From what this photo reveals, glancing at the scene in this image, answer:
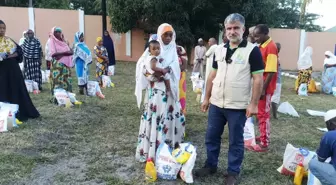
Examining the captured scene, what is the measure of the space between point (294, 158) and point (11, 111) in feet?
13.4

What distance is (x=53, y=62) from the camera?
6.63 m

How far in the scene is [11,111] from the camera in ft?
16.4

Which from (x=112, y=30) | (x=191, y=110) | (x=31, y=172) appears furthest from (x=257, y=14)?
(x=31, y=172)

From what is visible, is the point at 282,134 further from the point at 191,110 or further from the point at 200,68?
the point at 200,68

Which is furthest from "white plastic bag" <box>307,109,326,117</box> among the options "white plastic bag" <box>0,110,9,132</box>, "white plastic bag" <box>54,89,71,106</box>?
"white plastic bag" <box>0,110,9,132</box>

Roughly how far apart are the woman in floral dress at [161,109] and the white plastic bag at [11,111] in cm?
230

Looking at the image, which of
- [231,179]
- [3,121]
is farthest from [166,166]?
[3,121]

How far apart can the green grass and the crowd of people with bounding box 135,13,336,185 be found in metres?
0.36

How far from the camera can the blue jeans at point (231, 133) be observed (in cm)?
322

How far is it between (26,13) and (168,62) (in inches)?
614

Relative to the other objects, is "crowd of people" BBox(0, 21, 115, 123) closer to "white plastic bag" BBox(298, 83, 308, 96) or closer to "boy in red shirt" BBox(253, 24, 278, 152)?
"boy in red shirt" BBox(253, 24, 278, 152)

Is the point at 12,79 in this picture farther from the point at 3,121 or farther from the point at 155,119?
the point at 155,119

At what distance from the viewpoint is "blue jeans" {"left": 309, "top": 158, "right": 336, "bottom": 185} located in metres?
2.77

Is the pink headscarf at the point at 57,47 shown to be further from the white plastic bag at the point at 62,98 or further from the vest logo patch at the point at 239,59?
the vest logo patch at the point at 239,59
